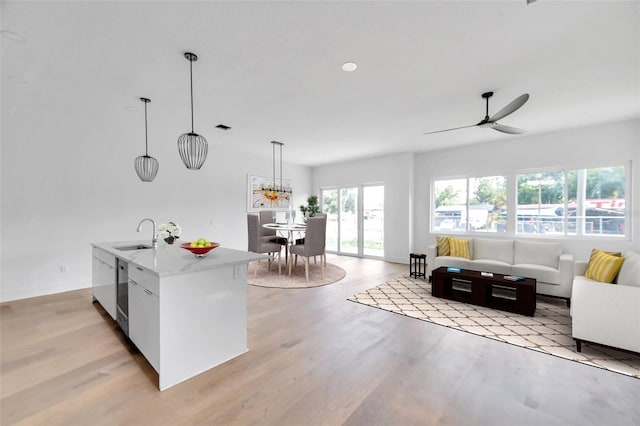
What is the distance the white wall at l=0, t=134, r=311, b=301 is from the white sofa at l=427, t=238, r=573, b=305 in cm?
507

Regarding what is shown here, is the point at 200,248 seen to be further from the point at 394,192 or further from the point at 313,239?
the point at 394,192

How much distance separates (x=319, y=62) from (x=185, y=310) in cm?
239

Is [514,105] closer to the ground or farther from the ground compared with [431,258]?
farther from the ground

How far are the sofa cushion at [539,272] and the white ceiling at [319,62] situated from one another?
223cm

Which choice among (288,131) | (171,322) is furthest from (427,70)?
(171,322)

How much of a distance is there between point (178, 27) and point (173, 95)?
137 centimetres

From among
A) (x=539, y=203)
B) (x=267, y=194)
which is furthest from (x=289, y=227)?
(x=539, y=203)

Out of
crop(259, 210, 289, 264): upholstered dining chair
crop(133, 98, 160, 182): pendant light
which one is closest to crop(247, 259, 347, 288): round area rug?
crop(259, 210, 289, 264): upholstered dining chair

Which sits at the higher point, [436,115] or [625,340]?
[436,115]

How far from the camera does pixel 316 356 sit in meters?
2.27

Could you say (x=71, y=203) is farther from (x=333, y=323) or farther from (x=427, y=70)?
(x=427, y=70)

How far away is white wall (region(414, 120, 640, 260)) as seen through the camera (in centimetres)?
405

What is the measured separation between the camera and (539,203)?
4.81m

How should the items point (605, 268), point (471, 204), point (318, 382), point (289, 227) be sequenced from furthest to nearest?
point (471, 204) → point (289, 227) → point (605, 268) → point (318, 382)
